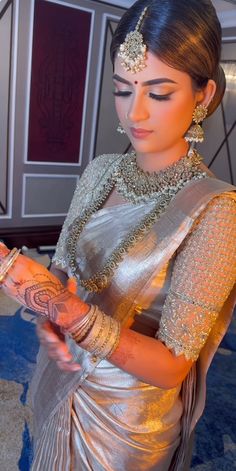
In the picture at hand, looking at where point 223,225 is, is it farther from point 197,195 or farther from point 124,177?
point 124,177

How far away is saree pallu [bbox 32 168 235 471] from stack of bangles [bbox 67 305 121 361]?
0.45 feet

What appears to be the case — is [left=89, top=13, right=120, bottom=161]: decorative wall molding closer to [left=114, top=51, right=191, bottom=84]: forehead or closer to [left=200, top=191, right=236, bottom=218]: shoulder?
[left=114, top=51, right=191, bottom=84]: forehead

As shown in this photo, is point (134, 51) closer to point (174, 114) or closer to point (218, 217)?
point (174, 114)

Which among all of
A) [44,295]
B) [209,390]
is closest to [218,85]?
[44,295]

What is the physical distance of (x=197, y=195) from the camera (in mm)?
782

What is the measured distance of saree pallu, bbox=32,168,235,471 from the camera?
822 millimetres

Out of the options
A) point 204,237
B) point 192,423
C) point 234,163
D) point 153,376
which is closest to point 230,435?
point 192,423

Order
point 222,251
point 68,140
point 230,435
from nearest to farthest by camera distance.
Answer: point 222,251 < point 230,435 < point 68,140

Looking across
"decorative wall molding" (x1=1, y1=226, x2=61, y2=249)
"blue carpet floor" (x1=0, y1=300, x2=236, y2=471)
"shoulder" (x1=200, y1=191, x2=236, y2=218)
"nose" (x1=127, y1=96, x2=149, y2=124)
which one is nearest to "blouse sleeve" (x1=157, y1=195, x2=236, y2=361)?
"shoulder" (x1=200, y1=191, x2=236, y2=218)

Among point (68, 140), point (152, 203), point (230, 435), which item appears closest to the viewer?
point (152, 203)

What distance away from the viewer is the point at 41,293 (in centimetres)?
70

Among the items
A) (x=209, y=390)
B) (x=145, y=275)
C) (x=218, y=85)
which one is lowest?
(x=209, y=390)

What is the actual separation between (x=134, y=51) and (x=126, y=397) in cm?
75

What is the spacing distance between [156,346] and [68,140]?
10.5ft
